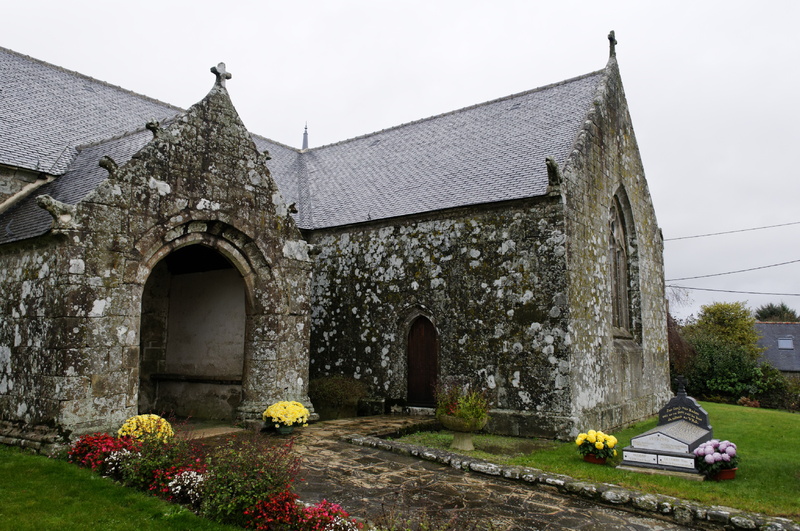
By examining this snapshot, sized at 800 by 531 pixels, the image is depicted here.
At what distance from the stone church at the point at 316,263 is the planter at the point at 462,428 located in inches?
77.7

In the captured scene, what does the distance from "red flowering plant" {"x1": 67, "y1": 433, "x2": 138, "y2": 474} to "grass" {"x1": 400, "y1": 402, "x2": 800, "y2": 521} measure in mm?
5069

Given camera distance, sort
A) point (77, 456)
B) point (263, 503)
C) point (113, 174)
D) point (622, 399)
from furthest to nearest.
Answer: point (622, 399) → point (113, 174) → point (77, 456) → point (263, 503)

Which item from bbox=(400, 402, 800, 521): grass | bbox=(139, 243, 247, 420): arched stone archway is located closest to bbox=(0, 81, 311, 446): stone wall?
bbox=(139, 243, 247, 420): arched stone archway

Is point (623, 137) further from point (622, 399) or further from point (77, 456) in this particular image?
point (77, 456)

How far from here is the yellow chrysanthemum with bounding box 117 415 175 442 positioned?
7.72 metres

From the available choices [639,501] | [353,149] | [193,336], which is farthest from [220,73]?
[639,501]

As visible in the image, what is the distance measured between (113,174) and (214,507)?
5.47m

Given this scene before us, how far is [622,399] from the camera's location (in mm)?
13906

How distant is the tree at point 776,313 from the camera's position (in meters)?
50.1

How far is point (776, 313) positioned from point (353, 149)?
158ft

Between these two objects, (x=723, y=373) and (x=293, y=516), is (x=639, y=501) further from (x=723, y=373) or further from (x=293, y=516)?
(x=723, y=373)

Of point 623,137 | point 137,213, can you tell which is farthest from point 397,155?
point 137,213

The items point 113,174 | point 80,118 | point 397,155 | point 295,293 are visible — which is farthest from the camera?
point 397,155

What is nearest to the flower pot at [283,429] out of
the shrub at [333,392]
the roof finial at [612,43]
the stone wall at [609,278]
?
the shrub at [333,392]
